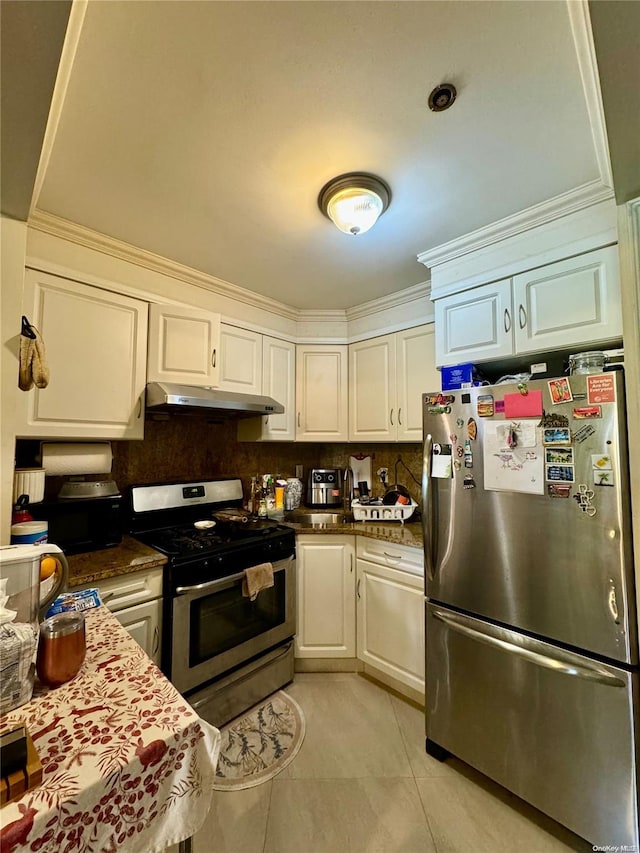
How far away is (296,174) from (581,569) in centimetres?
175

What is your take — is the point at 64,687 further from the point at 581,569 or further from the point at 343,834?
the point at 581,569

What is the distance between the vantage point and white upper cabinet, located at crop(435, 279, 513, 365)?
170cm

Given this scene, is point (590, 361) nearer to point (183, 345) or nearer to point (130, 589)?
point (183, 345)

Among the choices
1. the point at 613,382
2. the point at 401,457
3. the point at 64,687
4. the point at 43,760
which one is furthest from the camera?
the point at 401,457

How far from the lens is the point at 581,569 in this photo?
4.02 feet

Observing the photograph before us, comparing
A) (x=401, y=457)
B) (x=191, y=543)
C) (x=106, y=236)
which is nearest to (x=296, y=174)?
(x=106, y=236)

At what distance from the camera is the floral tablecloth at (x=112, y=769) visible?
0.52 m

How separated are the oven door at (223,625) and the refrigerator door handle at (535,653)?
3.18 ft

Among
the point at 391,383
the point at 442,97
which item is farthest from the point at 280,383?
the point at 442,97

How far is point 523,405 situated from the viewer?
1.37 m

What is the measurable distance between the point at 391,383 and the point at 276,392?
0.82 metres

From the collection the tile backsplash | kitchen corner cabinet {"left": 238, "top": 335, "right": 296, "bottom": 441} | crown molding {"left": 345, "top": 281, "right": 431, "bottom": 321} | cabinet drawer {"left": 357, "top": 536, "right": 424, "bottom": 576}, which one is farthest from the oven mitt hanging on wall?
crown molding {"left": 345, "top": 281, "right": 431, "bottom": 321}

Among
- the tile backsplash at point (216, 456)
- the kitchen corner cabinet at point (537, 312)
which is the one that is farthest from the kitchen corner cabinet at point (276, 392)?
the kitchen corner cabinet at point (537, 312)

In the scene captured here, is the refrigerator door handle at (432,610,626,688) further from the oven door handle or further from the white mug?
the white mug
